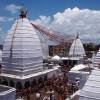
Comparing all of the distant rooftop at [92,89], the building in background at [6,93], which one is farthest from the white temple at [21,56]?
the distant rooftop at [92,89]

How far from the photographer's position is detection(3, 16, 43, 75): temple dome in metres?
31.7

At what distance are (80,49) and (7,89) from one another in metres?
28.5

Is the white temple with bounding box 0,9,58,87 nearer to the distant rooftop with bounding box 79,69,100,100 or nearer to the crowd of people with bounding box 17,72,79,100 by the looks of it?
the crowd of people with bounding box 17,72,79,100

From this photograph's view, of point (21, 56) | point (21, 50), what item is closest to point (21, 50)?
point (21, 50)

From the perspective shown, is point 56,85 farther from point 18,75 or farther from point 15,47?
point 15,47

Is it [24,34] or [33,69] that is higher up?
[24,34]

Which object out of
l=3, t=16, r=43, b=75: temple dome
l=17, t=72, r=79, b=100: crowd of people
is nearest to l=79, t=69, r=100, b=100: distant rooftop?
l=17, t=72, r=79, b=100: crowd of people

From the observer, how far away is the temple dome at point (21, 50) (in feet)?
104

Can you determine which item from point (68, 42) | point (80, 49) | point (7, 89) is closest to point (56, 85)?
point (7, 89)

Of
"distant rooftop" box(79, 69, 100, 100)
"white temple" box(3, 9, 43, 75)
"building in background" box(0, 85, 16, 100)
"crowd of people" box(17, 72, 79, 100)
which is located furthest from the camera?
"white temple" box(3, 9, 43, 75)

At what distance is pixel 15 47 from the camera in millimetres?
32125

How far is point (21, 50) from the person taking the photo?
3188 centimetres

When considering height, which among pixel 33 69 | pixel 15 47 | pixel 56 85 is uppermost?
pixel 15 47

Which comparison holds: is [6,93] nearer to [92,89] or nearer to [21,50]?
[92,89]
